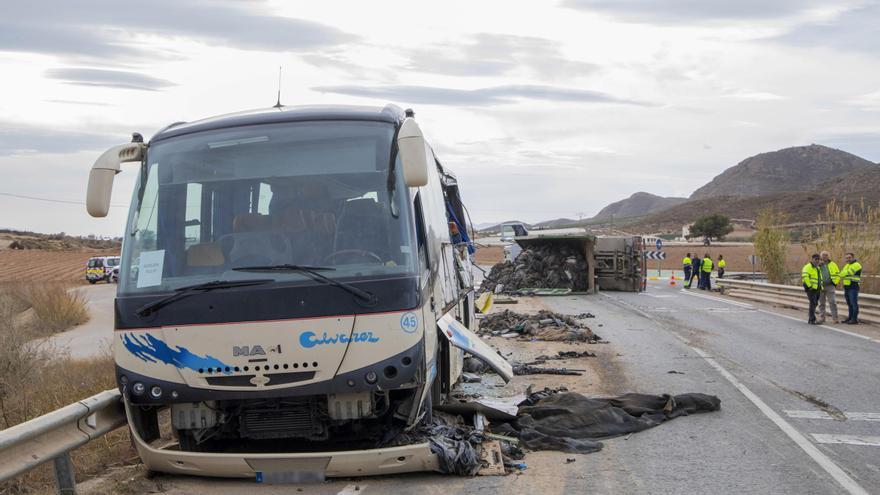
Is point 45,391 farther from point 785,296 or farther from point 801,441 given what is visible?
point 785,296

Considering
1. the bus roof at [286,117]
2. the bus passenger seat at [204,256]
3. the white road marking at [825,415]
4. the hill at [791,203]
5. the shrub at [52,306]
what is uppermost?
the hill at [791,203]

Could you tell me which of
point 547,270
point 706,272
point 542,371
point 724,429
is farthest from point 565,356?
point 706,272

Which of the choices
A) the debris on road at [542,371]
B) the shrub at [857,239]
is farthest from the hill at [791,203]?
the debris on road at [542,371]

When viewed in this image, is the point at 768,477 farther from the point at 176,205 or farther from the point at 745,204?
the point at 745,204

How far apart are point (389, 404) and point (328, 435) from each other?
53 centimetres

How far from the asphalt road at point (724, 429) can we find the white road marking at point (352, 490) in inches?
0.6

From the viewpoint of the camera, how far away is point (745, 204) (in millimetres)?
138125

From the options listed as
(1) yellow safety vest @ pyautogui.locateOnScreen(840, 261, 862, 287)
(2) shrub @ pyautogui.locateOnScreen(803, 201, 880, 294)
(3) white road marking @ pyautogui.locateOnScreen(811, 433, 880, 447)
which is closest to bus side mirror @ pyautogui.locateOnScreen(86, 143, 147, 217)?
(3) white road marking @ pyautogui.locateOnScreen(811, 433, 880, 447)

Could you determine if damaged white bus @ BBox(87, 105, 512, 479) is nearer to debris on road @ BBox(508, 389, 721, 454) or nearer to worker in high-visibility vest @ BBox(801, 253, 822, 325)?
debris on road @ BBox(508, 389, 721, 454)

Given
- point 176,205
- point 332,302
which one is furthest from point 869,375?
point 176,205

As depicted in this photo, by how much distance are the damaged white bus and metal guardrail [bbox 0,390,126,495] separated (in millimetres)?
293

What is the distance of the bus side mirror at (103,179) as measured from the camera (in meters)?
6.57

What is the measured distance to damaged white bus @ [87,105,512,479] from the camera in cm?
610

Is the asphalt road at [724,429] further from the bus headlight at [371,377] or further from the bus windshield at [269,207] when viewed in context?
the bus windshield at [269,207]
